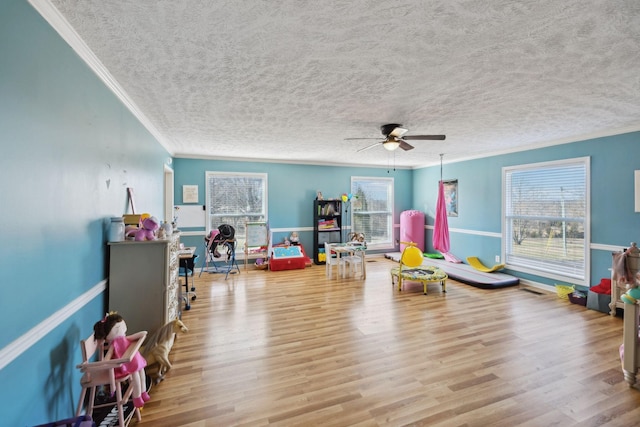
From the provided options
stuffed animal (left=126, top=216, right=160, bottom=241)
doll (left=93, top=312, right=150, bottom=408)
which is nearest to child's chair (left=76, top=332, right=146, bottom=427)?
doll (left=93, top=312, right=150, bottom=408)

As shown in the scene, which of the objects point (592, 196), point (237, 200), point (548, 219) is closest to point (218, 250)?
point (237, 200)

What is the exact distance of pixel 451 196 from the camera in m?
6.56

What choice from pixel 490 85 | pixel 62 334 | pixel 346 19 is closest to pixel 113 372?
pixel 62 334

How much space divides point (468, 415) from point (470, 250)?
4.87 metres

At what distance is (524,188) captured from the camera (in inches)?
199

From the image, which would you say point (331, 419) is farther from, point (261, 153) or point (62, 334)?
point (261, 153)

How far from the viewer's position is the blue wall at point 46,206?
1230mm

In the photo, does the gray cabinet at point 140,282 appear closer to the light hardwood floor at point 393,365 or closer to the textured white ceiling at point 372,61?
the light hardwood floor at point 393,365

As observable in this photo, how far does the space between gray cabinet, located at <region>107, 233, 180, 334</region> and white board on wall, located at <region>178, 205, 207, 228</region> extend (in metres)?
3.66

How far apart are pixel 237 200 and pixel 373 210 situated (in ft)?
11.7

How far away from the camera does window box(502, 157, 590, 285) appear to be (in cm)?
429

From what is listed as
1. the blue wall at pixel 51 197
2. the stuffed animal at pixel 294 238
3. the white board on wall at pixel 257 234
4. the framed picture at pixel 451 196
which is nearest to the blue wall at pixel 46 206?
the blue wall at pixel 51 197

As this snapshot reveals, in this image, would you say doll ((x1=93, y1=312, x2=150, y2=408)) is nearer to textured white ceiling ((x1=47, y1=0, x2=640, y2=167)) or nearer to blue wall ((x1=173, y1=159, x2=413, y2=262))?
textured white ceiling ((x1=47, y1=0, x2=640, y2=167))

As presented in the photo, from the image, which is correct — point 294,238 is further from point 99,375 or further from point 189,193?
point 99,375
